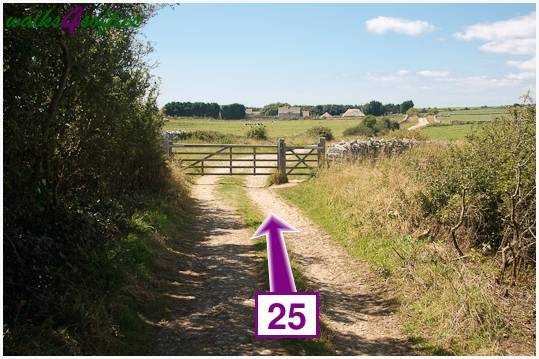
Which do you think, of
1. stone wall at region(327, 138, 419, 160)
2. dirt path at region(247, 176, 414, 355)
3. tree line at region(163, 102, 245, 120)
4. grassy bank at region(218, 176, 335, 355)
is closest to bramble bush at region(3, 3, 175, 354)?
grassy bank at region(218, 176, 335, 355)

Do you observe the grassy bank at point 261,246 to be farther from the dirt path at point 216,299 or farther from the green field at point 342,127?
the green field at point 342,127

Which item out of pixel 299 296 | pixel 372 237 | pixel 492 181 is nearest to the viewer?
pixel 299 296

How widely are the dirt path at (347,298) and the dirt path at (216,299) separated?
3.39 ft

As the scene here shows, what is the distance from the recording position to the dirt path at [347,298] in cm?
620

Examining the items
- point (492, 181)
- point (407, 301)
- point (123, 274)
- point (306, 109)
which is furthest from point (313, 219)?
point (306, 109)

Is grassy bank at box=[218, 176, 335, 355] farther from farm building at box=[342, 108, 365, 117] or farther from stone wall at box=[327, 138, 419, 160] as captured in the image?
farm building at box=[342, 108, 365, 117]

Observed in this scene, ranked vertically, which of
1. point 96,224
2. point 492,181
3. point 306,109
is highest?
point 306,109

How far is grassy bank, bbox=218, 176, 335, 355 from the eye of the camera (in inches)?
225

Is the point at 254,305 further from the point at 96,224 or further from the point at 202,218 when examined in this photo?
the point at 202,218

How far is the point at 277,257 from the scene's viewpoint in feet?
29.8

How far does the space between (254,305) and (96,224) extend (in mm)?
3020

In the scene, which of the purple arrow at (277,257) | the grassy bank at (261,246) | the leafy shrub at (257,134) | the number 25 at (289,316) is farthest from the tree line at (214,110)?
the number 25 at (289,316)

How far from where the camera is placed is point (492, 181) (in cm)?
952
